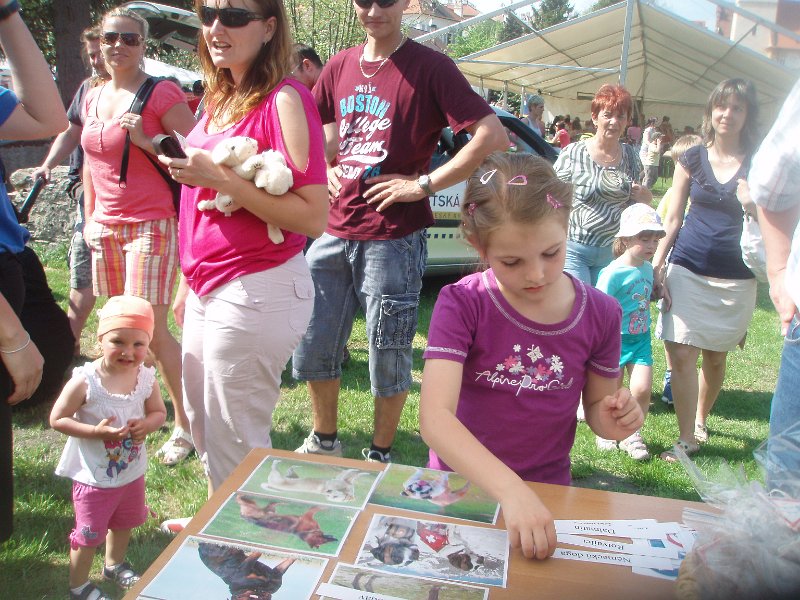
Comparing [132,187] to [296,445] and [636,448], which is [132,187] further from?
[636,448]

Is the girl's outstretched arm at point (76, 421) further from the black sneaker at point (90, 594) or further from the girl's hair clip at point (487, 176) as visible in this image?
the girl's hair clip at point (487, 176)

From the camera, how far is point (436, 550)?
50.9 inches

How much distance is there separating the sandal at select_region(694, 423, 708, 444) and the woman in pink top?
9.06ft

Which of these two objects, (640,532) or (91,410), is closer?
(640,532)

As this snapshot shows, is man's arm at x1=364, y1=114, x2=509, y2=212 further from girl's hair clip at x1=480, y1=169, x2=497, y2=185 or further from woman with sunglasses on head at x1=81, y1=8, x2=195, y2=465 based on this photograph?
girl's hair clip at x1=480, y1=169, x2=497, y2=185

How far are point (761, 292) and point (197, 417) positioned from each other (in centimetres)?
755

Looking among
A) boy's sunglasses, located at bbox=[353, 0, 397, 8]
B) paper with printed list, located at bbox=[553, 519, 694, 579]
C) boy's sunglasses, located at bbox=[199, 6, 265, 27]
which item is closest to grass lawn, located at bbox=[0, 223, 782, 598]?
paper with printed list, located at bbox=[553, 519, 694, 579]

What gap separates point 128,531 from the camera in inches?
97.8

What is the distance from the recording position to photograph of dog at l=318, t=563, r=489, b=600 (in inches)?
45.9

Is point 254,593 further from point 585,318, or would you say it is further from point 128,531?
point 128,531

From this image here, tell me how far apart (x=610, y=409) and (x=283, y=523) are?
2.57 feet

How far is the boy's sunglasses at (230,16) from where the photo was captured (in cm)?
215

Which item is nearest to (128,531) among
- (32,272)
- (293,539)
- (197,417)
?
(197,417)

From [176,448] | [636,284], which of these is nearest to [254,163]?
[176,448]
